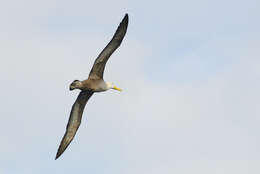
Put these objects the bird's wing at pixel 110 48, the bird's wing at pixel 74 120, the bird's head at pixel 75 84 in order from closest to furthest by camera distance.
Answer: the bird's head at pixel 75 84 → the bird's wing at pixel 110 48 → the bird's wing at pixel 74 120

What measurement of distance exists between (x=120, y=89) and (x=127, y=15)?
5172 millimetres

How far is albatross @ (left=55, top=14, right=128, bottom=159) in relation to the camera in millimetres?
32906

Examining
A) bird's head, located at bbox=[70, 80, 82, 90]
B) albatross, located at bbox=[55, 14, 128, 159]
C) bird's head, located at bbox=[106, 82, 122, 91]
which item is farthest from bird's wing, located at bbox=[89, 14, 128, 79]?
bird's head, located at bbox=[106, 82, 122, 91]

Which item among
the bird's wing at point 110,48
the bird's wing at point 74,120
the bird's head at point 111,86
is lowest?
the bird's wing at point 74,120

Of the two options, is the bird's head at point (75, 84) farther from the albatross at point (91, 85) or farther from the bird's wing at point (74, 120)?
the bird's wing at point (74, 120)

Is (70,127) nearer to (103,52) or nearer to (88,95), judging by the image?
(88,95)

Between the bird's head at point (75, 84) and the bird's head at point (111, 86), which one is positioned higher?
the bird's head at point (111, 86)

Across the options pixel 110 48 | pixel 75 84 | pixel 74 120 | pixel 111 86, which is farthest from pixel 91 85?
pixel 74 120

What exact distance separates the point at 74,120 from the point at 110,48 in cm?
443

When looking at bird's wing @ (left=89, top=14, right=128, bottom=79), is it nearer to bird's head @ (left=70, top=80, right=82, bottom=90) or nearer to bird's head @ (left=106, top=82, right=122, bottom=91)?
bird's head @ (left=70, top=80, right=82, bottom=90)

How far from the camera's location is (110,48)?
33031mm

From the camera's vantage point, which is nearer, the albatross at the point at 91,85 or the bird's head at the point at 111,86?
the albatross at the point at 91,85

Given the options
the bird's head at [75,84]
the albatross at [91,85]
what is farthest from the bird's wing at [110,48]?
the bird's head at [75,84]

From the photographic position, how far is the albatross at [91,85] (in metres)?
32.9
